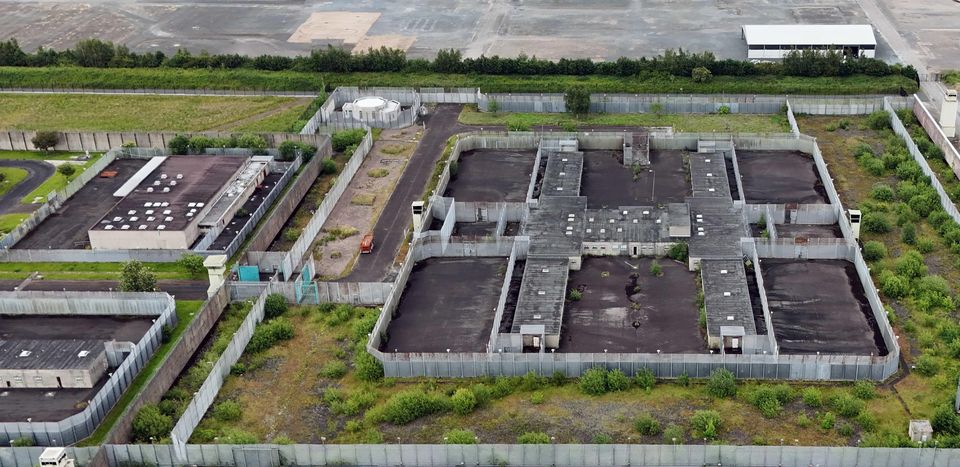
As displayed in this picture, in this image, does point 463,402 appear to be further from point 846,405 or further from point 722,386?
point 846,405

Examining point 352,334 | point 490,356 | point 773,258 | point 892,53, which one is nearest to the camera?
point 490,356

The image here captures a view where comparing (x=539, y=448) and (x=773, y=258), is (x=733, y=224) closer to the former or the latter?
(x=773, y=258)

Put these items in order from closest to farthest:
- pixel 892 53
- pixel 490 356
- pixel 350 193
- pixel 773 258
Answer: pixel 490 356, pixel 773 258, pixel 350 193, pixel 892 53

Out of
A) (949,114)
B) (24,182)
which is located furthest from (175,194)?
(949,114)

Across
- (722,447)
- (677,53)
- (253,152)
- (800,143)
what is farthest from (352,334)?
(677,53)

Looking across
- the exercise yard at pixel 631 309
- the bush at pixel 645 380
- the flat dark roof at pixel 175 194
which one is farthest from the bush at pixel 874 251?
the flat dark roof at pixel 175 194

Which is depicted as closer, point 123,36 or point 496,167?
point 496,167
